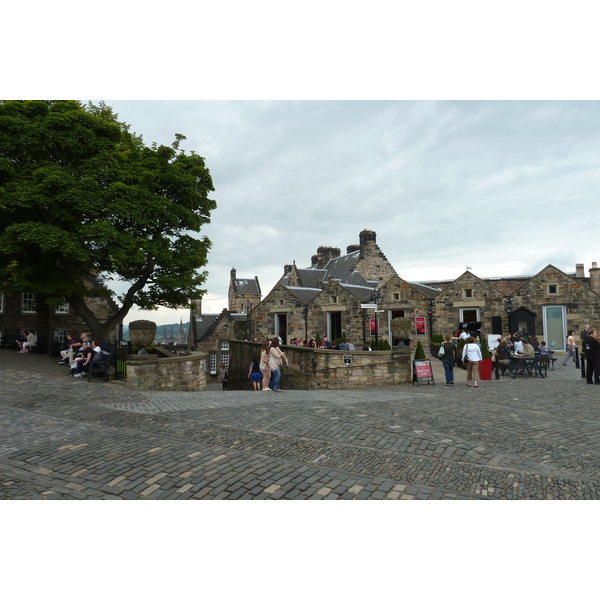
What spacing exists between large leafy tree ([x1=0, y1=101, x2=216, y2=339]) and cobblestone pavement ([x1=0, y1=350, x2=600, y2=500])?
27.3 ft

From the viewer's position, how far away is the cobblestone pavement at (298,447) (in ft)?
16.6

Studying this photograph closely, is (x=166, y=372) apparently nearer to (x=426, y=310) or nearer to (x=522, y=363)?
(x=522, y=363)

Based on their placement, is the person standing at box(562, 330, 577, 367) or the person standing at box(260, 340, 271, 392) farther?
the person standing at box(562, 330, 577, 367)

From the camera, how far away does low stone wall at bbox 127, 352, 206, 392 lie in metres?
13.0

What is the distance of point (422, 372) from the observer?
15.1 metres

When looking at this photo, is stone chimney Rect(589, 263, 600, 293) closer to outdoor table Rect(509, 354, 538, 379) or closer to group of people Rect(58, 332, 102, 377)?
outdoor table Rect(509, 354, 538, 379)

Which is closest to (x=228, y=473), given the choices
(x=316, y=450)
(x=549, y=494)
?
(x=316, y=450)

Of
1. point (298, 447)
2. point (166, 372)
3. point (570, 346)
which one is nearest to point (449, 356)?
point (298, 447)

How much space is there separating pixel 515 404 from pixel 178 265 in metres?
15.5

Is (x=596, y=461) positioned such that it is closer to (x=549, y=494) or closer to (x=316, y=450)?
(x=549, y=494)

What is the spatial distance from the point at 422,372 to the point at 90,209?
47.8 feet

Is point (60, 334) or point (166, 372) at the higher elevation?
point (60, 334)

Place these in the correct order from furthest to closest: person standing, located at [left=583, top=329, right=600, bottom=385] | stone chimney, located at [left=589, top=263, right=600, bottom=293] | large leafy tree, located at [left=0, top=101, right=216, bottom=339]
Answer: stone chimney, located at [left=589, top=263, right=600, bottom=293] → large leafy tree, located at [left=0, top=101, right=216, bottom=339] → person standing, located at [left=583, top=329, right=600, bottom=385]

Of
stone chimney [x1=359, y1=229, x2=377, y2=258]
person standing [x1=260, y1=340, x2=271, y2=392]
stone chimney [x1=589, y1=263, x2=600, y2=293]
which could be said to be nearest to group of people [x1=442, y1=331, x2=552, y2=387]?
person standing [x1=260, y1=340, x2=271, y2=392]
